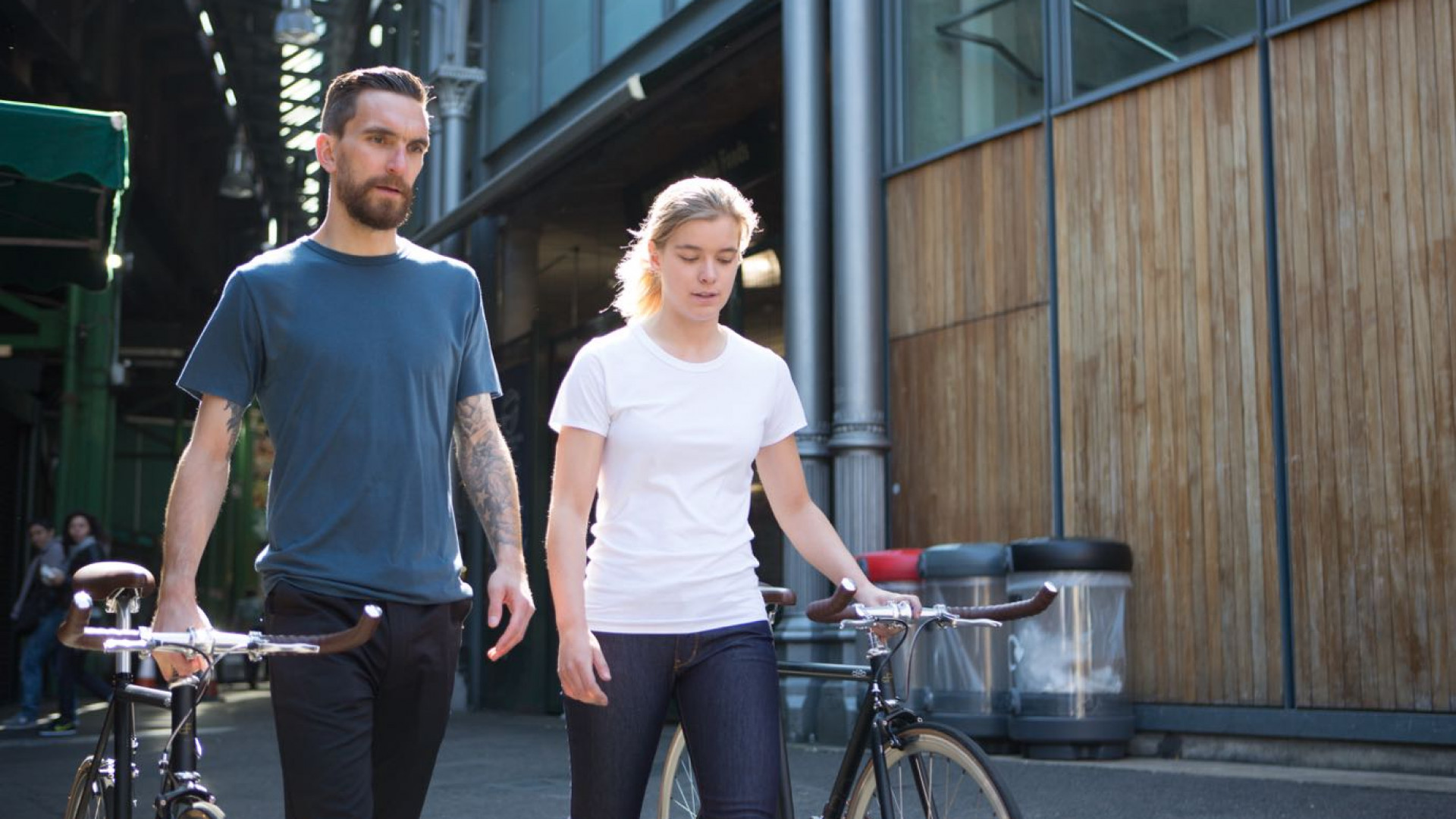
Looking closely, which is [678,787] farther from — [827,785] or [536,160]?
[536,160]

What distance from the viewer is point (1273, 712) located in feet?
28.4

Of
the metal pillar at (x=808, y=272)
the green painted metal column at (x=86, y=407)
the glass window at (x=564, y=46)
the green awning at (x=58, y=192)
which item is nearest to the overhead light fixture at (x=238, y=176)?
the green painted metal column at (x=86, y=407)

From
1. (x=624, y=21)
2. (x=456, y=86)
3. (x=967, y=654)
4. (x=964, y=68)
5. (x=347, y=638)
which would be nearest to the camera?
(x=347, y=638)

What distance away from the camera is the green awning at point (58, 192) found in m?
8.33

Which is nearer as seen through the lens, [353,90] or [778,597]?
[353,90]

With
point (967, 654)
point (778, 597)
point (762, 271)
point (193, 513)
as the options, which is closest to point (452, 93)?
point (762, 271)

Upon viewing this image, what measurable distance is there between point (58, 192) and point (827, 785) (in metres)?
5.59

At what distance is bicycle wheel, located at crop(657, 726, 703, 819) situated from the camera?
457 cm

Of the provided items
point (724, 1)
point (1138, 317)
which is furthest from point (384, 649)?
point (724, 1)

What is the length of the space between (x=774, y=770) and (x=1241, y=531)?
5.95 m

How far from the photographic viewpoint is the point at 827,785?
8.02m

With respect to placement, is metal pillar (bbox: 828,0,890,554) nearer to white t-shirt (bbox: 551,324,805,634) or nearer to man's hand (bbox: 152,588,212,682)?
white t-shirt (bbox: 551,324,805,634)

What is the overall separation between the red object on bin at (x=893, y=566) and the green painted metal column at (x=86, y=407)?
508 inches

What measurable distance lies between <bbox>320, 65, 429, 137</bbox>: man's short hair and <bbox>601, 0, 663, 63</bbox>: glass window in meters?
11.1
